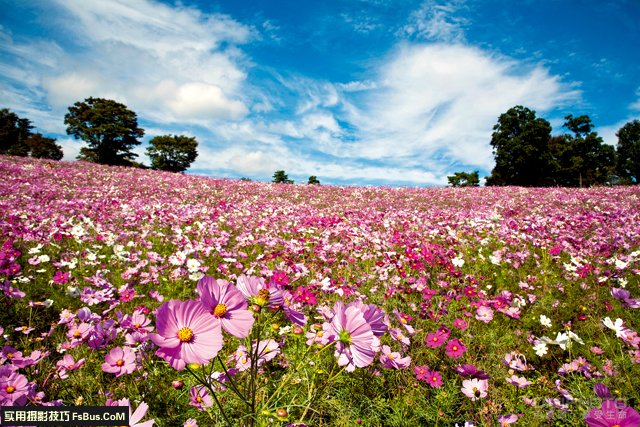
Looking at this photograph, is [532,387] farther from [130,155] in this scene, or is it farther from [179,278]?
[130,155]

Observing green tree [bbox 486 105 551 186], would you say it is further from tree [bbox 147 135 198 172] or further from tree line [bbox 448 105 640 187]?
tree [bbox 147 135 198 172]

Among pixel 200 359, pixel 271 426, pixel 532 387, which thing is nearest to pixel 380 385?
pixel 271 426

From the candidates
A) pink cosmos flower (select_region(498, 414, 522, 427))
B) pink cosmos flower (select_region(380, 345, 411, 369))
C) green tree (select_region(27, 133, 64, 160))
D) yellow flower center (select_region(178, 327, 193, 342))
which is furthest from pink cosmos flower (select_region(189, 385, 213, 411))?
green tree (select_region(27, 133, 64, 160))

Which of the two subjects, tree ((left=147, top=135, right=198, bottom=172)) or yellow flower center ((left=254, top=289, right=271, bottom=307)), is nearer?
yellow flower center ((left=254, top=289, right=271, bottom=307))

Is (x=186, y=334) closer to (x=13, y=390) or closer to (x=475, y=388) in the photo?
(x=13, y=390)

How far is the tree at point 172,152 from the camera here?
5597 centimetres

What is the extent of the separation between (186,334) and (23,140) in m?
66.5

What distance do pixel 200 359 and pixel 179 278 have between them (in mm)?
3511

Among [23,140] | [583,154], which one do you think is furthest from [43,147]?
[583,154]

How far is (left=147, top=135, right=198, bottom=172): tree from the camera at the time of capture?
56.0m

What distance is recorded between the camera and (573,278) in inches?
170

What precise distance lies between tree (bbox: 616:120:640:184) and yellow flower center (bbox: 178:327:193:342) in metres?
69.3

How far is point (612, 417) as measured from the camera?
1020mm

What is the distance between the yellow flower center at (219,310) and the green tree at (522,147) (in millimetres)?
48617
